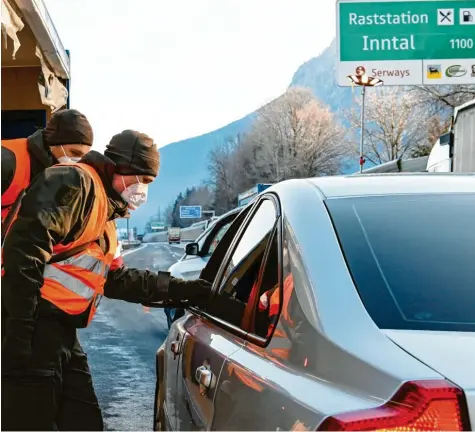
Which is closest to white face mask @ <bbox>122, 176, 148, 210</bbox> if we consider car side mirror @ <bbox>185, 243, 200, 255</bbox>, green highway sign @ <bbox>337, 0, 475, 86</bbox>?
car side mirror @ <bbox>185, 243, 200, 255</bbox>

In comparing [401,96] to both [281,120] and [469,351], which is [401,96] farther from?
[469,351]

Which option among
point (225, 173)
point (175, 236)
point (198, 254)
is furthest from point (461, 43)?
point (175, 236)

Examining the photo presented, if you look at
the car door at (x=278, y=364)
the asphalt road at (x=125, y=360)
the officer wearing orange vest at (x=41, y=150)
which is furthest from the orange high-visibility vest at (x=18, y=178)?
the asphalt road at (x=125, y=360)

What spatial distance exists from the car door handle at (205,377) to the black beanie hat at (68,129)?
183cm

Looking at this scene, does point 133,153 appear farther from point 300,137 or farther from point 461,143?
point 300,137

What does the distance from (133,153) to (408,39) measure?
58.6ft

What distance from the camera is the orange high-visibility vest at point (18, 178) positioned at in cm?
414

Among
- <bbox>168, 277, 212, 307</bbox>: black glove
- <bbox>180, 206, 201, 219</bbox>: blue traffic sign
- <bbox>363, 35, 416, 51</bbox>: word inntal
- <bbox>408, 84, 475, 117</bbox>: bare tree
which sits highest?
<bbox>408, 84, 475, 117</bbox>: bare tree

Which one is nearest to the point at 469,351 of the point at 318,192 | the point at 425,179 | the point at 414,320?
the point at 414,320

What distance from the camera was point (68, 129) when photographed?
4383mm

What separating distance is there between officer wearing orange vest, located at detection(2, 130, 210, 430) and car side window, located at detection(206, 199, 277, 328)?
0.44m

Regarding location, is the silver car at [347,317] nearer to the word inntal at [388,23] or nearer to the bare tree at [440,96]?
the word inntal at [388,23]

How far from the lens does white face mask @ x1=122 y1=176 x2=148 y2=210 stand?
3943 millimetres

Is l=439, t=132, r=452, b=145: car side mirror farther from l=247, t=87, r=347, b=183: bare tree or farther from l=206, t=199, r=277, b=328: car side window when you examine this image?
l=247, t=87, r=347, b=183: bare tree
